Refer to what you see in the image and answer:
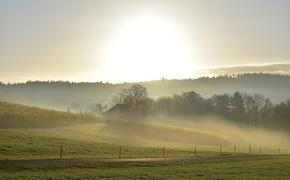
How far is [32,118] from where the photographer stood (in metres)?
115

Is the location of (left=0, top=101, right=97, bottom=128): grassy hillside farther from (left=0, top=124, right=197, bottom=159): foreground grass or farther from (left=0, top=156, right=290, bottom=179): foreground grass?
(left=0, top=156, right=290, bottom=179): foreground grass

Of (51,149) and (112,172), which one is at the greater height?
(51,149)

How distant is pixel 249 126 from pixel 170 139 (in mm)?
53142

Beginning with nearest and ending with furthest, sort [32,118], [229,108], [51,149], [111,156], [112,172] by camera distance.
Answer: [112,172], [111,156], [51,149], [32,118], [229,108]

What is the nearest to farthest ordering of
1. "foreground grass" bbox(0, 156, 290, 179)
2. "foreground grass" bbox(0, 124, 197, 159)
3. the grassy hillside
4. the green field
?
"foreground grass" bbox(0, 156, 290, 179) < the green field < "foreground grass" bbox(0, 124, 197, 159) < the grassy hillside

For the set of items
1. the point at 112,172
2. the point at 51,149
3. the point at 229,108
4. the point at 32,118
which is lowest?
the point at 112,172

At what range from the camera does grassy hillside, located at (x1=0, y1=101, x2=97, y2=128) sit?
107m

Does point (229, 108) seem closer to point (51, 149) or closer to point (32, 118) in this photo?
point (32, 118)

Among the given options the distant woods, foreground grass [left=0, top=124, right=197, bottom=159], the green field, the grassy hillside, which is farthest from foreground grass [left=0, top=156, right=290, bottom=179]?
the distant woods

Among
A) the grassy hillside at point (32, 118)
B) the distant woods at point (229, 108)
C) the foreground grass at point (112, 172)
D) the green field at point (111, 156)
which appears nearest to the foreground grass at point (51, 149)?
the green field at point (111, 156)

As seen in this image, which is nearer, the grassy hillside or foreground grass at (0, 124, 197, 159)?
foreground grass at (0, 124, 197, 159)

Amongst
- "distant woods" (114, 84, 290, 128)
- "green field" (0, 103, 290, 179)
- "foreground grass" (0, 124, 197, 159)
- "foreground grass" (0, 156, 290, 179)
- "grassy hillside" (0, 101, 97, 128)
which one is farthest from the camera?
"distant woods" (114, 84, 290, 128)

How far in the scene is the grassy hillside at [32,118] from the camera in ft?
351

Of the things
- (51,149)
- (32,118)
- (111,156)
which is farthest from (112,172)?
(32,118)
